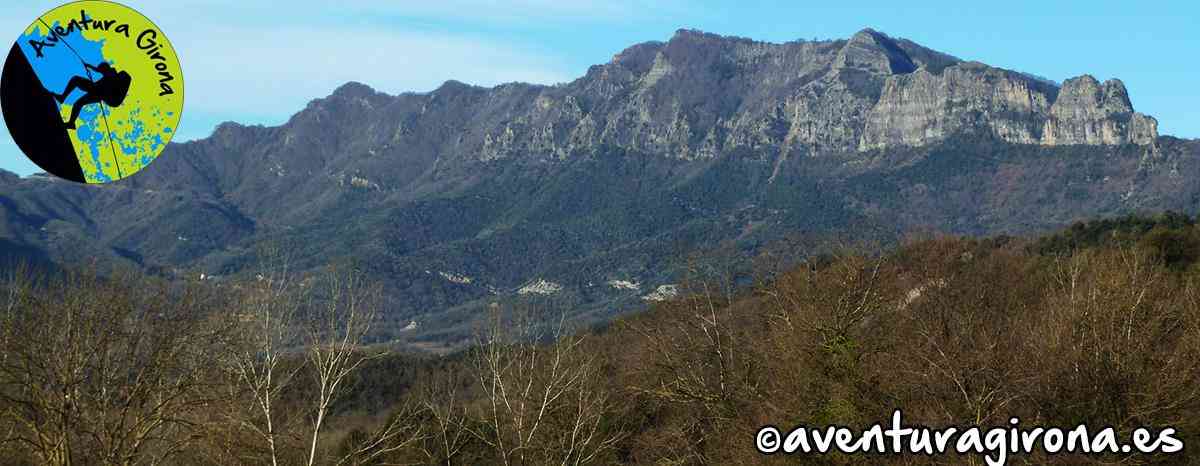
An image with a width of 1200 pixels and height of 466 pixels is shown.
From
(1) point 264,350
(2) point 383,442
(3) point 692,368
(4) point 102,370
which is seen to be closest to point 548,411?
(3) point 692,368

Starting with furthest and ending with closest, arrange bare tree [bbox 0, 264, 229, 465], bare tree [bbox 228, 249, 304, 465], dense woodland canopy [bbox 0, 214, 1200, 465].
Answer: bare tree [bbox 228, 249, 304, 465], dense woodland canopy [bbox 0, 214, 1200, 465], bare tree [bbox 0, 264, 229, 465]

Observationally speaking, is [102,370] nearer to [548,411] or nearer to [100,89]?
[100,89]

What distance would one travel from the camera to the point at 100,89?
20.3m

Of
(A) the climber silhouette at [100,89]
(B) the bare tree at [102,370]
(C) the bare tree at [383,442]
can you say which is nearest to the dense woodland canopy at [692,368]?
(B) the bare tree at [102,370]

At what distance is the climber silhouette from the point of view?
790 inches

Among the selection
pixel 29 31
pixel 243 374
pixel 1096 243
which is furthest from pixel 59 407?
pixel 1096 243

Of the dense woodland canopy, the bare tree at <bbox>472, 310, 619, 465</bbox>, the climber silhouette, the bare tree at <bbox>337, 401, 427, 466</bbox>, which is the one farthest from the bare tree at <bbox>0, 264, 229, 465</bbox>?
the bare tree at <bbox>472, 310, 619, 465</bbox>

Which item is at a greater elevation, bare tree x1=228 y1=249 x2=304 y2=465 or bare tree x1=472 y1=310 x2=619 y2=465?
bare tree x1=228 y1=249 x2=304 y2=465

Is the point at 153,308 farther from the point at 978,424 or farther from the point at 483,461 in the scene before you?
the point at 483,461

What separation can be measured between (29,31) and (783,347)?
988 inches

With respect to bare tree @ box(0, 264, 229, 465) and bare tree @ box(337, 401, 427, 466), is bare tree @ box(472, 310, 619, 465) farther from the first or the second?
bare tree @ box(0, 264, 229, 465)

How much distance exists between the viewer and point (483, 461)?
57.0 meters

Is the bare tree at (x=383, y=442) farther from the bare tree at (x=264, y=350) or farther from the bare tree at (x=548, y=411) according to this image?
the bare tree at (x=548, y=411)

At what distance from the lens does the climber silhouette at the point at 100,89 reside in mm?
20062
